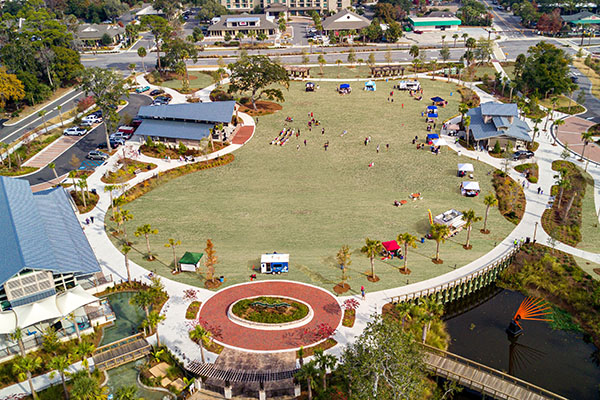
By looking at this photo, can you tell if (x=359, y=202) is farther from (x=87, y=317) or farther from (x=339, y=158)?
(x=87, y=317)

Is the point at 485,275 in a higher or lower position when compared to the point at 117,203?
lower

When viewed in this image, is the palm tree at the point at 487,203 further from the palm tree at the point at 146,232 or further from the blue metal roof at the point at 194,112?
the blue metal roof at the point at 194,112

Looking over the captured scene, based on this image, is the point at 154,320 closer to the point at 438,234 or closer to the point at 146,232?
the point at 146,232

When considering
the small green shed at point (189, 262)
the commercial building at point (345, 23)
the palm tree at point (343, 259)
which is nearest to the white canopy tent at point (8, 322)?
the small green shed at point (189, 262)

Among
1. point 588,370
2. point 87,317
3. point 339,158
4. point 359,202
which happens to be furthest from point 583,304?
point 87,317

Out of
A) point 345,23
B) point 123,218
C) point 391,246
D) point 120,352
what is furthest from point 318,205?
point 345,23

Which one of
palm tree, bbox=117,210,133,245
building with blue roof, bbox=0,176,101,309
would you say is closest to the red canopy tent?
palm tree, bbox=117,210,133,245

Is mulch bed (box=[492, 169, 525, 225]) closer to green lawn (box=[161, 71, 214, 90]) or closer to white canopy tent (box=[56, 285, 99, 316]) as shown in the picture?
white canopy tent (box=[56, 285, 99, 316])
